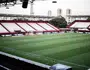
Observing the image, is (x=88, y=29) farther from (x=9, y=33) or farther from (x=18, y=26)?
(x=9, y=33)

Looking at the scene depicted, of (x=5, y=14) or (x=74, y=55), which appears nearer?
(x=74, y=55)

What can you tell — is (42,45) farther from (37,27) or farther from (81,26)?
(81,26)

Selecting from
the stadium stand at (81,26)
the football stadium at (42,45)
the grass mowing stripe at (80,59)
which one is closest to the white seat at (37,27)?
the football stadium at (42,45)

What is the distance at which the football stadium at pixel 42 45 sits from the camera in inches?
541

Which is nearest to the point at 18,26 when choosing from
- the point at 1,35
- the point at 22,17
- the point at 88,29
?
the point at 1,35

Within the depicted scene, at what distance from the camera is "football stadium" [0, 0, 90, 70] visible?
541 inches

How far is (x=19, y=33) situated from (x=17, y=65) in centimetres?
2429

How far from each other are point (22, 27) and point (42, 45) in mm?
19185

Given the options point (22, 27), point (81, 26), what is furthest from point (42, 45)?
point (81, 26)

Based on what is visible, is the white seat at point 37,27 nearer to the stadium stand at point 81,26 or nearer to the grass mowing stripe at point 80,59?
the stadium stand at point 81,26

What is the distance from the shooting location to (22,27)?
41.3 meters

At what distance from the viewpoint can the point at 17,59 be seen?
14.5 m

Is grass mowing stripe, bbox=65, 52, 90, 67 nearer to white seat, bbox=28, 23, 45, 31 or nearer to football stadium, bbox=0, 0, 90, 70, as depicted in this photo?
football stadium, bbox=0, 0, 90, 70

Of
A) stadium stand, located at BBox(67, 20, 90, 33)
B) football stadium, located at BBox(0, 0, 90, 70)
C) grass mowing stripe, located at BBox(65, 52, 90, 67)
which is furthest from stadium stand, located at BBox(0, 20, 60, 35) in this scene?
grass mowing stripe, located at BBox(65, 52, 90, 67)
